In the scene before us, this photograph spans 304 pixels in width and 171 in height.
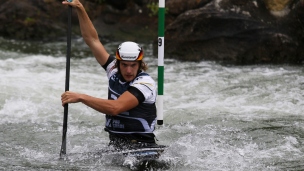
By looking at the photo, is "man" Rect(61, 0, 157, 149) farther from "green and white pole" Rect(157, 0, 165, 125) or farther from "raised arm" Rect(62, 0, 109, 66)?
"green and white pole" Rect(157, 0, 165, 125)

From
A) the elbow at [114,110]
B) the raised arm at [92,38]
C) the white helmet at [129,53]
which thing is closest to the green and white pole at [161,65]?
the raised arm at [92,38]

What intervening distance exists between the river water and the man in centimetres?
24

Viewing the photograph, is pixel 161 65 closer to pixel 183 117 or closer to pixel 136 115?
pixel 183 117

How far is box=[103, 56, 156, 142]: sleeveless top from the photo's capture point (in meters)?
5.29

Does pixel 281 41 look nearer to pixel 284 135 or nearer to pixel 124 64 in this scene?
pixel 284 135

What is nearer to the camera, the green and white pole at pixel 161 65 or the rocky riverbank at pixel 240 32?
the green and white pole at pixel 161 65

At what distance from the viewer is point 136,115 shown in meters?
5.36

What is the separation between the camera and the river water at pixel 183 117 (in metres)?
5.93

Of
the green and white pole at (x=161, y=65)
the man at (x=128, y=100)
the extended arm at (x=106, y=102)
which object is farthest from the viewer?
the green and white pole at (x=161, y=65)

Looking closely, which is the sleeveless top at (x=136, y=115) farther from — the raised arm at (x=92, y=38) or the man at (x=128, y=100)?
the raised arm at (x=92, y=38)

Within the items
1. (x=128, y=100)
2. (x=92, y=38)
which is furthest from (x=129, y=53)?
(x=92, y=38)

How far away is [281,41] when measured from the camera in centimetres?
1123

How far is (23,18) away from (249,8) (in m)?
5.61

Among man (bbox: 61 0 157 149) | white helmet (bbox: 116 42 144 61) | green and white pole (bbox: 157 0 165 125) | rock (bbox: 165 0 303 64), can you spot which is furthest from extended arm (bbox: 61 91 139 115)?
rock (bbox: 165 0 303 64)
